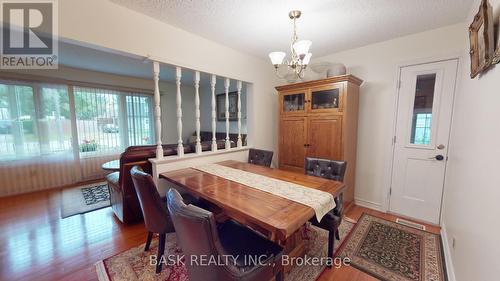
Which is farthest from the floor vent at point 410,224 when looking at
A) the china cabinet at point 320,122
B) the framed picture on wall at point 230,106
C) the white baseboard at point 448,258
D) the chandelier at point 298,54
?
the framed picture on wall at point 230,106

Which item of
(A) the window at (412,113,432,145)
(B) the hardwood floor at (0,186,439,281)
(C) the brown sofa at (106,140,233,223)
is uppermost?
(A) the window at (412,113,432,145)

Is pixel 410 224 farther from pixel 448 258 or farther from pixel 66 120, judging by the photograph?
pixel 66 120

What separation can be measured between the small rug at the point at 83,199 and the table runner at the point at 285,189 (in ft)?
6.70

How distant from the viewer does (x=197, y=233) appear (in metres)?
0.86

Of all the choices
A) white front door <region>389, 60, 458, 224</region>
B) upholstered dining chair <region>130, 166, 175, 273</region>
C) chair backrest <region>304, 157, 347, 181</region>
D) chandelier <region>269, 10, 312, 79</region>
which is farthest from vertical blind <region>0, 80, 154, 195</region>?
white front door <region>389, 60, 458, 224</region>

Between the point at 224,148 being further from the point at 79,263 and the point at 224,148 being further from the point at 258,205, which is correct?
the point at 79,263

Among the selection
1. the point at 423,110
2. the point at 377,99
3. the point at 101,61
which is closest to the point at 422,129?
the point at 423,110

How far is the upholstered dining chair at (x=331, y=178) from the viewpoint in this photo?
1.64m

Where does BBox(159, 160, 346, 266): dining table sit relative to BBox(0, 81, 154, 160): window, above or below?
below

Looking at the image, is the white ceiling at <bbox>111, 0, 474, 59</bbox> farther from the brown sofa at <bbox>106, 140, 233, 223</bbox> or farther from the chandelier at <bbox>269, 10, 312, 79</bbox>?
the brown sofa at <bbox>106, 140, 233, 223</bbox>

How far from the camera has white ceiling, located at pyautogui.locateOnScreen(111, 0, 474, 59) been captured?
174 centimetres

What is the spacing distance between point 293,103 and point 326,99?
524 mm

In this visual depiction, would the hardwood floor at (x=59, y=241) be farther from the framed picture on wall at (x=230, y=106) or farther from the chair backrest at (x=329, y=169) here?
the framed picture on wall at (x=230, y=106)

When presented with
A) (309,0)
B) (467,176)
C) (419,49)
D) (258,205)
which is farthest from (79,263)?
(419,49)
